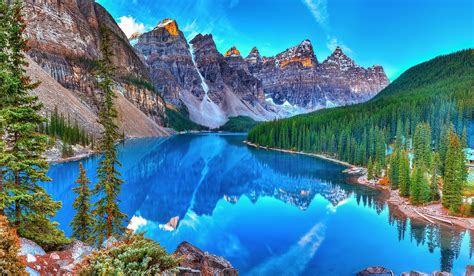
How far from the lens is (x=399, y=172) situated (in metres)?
53.8

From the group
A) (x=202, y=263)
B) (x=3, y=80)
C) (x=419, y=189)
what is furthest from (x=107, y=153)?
(x=419, y=189)

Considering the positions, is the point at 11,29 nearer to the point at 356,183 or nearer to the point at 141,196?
the point at 141,196

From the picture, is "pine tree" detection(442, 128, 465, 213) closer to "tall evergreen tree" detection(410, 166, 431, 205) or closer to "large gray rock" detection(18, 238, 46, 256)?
"tall evergreen tree" detection(410, 166, 431, 205)

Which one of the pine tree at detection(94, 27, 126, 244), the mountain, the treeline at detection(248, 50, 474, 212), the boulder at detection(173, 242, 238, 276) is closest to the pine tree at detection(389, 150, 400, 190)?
the treeline at detection(248, 50, 474, 212)

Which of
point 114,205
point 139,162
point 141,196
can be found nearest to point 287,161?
point 139,162

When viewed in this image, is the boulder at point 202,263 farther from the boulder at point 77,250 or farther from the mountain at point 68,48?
the mountain at point 68,48

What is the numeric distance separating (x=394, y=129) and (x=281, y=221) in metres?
76.3

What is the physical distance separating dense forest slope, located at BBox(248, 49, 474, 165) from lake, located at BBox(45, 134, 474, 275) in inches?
746

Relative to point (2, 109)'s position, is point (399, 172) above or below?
below

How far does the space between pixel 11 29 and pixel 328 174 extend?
68.6 meters

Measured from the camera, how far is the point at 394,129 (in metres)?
103

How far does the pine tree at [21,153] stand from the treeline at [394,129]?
48522 millimetres

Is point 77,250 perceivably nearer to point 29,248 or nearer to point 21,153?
point 29,248

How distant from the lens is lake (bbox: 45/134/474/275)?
95.3 ft
